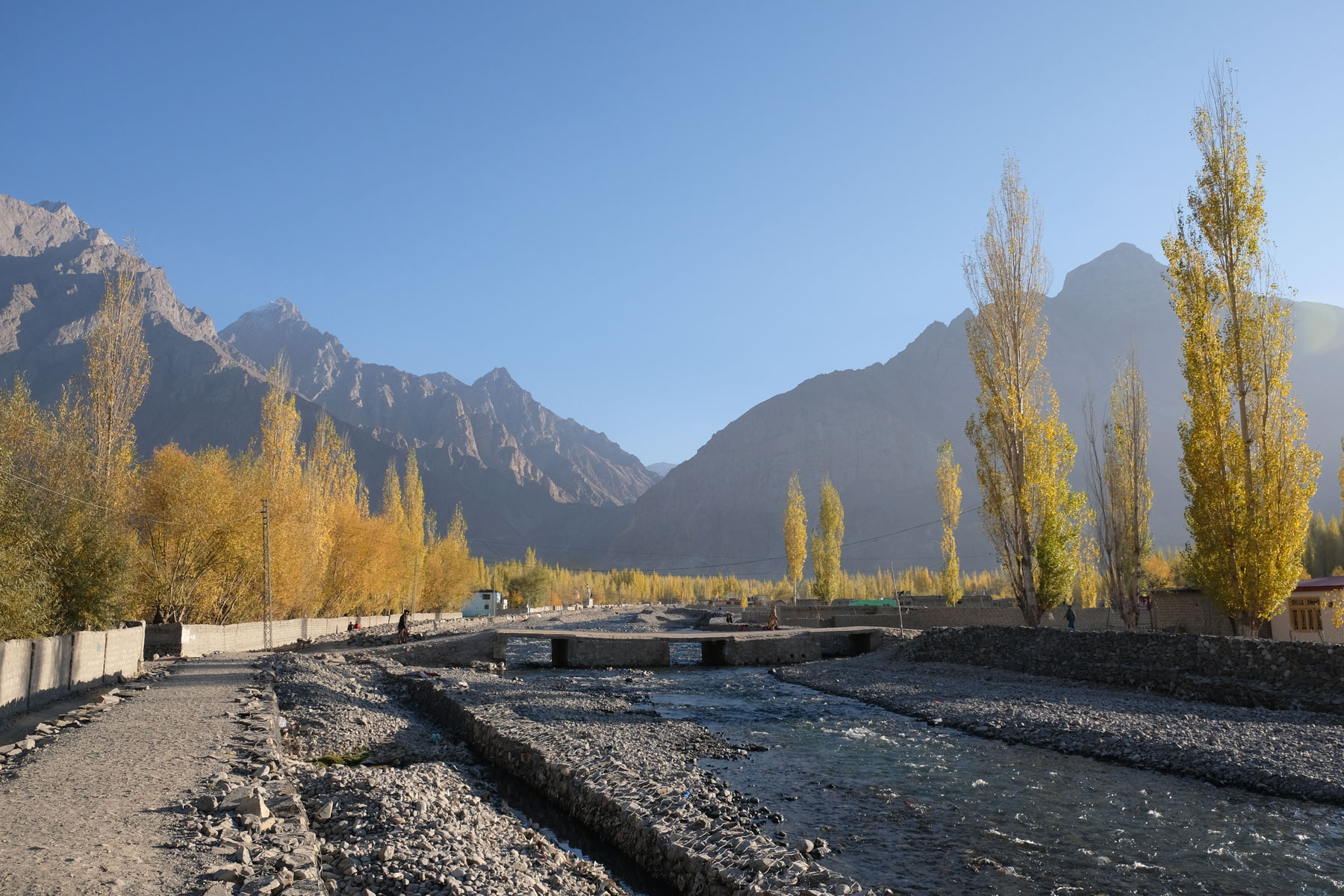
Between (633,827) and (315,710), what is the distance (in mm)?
11594

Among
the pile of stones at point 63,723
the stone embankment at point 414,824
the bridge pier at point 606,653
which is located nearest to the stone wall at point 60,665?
the pile of stones at point 63,723

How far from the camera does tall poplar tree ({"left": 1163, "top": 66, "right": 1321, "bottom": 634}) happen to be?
725 inches

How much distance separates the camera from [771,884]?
274 inches

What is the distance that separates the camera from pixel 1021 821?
9.98 metres

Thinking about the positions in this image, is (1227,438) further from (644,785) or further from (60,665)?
(60,665)

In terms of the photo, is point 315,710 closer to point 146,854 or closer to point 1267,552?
point 146,854

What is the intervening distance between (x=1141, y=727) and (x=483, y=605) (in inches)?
3137

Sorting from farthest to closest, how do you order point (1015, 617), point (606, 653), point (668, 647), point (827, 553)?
point (827, 553) < point (1015, 617) < point (668, 647) < point (606, 653)

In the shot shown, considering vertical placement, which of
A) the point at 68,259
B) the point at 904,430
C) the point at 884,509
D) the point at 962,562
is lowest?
the point at 962,562

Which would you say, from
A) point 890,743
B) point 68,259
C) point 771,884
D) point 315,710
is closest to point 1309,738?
point 890,743

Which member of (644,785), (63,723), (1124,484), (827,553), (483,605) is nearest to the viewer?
(644,785)

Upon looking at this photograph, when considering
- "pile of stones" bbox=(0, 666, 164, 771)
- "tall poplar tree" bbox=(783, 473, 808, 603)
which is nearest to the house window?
"pile of stones" bbox=(0, 666, 164, 771)

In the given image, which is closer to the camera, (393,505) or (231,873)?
(231,873)

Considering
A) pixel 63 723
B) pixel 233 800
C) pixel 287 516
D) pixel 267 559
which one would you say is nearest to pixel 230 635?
pixel 267 559
